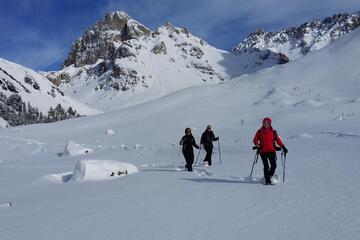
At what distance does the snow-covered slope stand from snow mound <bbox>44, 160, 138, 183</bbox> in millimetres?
53

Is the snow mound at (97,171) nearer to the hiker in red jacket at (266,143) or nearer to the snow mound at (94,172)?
the snow mound at (94,172)

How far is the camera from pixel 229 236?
24.1 feet

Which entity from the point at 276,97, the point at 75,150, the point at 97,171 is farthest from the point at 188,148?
the point at 276,97

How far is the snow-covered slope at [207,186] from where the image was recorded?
314 inches

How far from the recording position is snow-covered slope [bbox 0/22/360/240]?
7.99m

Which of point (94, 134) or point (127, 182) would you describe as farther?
point (94, 134)

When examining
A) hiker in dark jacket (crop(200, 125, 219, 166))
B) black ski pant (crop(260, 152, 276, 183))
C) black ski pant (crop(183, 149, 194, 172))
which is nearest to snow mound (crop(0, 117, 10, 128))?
hiker in dark jacket (crop(200, 125, 219, 166))

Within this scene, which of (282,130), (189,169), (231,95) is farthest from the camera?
(231,95)

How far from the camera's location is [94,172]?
1560cm

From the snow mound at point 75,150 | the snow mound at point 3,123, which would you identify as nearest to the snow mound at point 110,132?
the snow mound at point 75,150

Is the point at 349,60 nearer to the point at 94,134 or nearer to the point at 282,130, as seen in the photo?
the point at 282,130

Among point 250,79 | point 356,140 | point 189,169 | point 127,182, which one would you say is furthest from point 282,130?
point 250,79

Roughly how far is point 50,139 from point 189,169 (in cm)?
2337

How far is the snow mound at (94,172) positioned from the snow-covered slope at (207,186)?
0.05 meters
